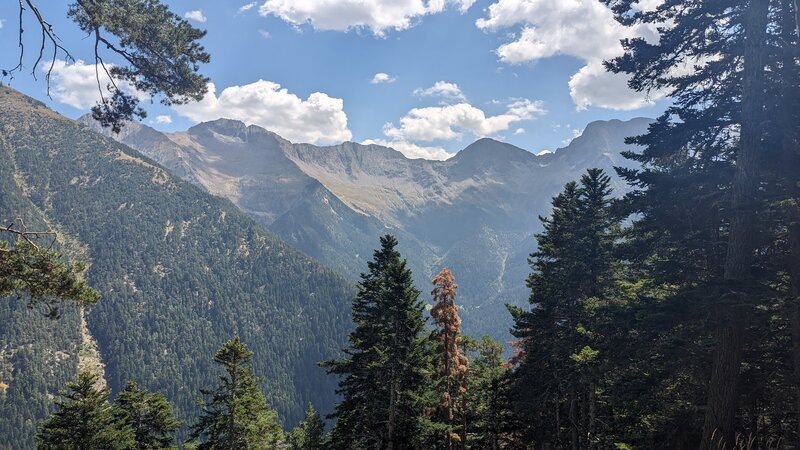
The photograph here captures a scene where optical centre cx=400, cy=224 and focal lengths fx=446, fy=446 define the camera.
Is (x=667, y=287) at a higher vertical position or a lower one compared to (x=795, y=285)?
higher

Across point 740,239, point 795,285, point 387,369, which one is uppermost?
point 740,239

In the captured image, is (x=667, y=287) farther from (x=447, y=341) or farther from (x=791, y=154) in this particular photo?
(x=447, y=341)

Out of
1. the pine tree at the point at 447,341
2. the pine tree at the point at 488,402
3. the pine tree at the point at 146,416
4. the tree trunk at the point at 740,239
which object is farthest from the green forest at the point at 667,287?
the pine tree at the point at 146,416

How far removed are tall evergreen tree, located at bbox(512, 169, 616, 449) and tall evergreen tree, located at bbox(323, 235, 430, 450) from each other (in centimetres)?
619

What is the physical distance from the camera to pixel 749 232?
36.7 feet

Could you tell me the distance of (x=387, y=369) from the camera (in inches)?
967

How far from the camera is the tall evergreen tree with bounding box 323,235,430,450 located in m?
24.1

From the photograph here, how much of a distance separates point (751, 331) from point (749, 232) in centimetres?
368

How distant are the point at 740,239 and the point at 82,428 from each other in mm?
34067

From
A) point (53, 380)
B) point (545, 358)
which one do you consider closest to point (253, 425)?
point (545, 358)

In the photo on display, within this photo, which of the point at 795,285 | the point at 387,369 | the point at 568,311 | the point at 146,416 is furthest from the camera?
the point at 146,416

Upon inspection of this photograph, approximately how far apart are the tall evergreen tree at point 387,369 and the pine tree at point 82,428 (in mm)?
13812

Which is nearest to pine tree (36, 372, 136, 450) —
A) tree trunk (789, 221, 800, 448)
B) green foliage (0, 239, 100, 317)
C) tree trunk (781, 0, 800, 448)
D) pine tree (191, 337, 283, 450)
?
pine tree (191, 337, 283, 450)

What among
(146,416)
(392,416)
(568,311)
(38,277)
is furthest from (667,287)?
(146,416)
